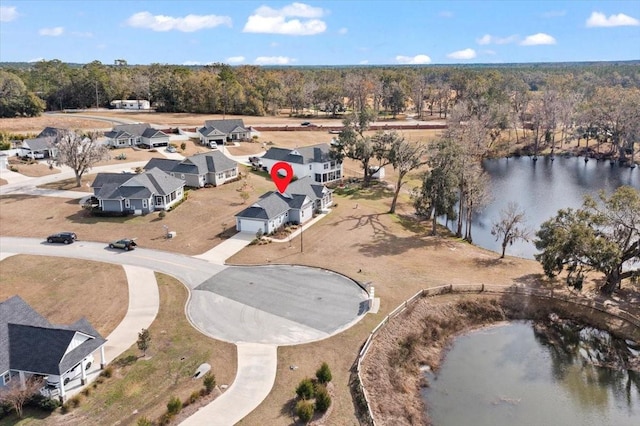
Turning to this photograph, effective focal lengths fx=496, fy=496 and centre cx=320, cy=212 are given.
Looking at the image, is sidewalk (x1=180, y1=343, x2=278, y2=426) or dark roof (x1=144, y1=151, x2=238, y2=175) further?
dark roof (x1=144, y1=151, x2=238, y2=175)

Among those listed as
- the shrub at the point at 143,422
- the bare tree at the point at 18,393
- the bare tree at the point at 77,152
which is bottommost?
the shrub at the point at 143,422

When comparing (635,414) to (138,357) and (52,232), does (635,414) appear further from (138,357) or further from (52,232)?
(52,232)

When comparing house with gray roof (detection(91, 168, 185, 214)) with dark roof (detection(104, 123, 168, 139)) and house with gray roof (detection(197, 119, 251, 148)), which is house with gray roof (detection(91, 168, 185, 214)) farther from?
house with gray roof (detection(197, 119, 251, 148))

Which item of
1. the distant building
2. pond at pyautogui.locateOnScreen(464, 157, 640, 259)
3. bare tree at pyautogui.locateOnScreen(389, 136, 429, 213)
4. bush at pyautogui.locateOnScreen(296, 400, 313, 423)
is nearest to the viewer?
bush at pyautogui.locateOnScreen(296, 400, 313, 423)

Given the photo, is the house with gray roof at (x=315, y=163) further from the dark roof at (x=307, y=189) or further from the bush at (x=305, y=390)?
the bush at (x=305, y=390)

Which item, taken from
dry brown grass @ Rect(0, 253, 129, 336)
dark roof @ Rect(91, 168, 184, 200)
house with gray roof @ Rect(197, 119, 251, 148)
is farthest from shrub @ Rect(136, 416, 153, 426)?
house with gray roof @ Rect(197, 119, 251, 148)

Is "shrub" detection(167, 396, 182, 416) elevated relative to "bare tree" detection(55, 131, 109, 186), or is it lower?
lower

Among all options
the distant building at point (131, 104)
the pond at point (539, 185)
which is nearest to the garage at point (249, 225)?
the pond at point (539, 185)
